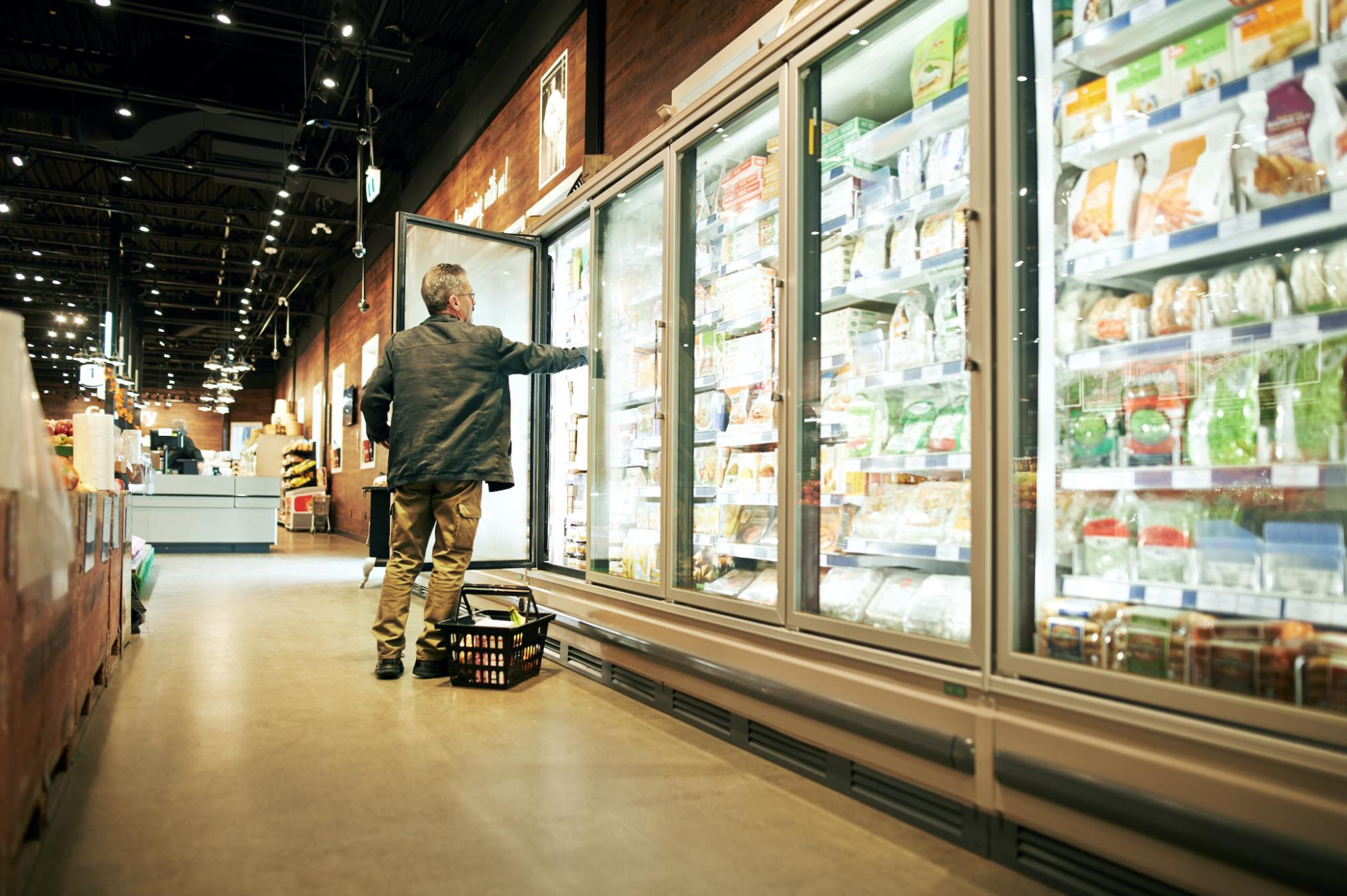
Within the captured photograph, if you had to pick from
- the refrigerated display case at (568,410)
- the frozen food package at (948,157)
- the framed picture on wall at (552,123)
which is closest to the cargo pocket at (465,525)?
the refrigerated display case at (568,410)

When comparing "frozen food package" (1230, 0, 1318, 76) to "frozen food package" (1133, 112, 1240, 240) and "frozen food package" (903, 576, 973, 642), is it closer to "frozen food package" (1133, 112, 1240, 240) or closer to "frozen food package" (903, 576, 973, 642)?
"frozen food package" (1133, 112, 1240, 240)

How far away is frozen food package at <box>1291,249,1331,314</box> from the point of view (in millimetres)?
1842

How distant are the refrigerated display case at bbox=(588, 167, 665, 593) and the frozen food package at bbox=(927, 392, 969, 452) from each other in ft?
5.18

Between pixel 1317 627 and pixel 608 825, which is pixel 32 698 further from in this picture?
pixel 1317 627

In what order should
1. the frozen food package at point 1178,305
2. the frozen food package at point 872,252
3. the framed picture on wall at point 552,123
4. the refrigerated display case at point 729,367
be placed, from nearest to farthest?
the frozen food package at point 1178,305
the frozen food package at point 872,252
the refrigerated display case at point 729,367
the framed picture on wall at point 552,123

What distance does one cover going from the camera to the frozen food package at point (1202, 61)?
6.56 feet

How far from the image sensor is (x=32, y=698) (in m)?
1.74

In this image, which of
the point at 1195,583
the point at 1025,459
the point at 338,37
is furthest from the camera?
the point at 338,37

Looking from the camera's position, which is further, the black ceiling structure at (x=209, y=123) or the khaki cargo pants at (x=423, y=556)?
the black ceiling structure at (x=209, y=123)

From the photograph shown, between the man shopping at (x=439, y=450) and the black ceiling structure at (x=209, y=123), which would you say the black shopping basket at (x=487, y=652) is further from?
the black ceiling structure at (x=209, y=123)

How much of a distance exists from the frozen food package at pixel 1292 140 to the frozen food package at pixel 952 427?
3.12 ft

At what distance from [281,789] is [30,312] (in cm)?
2542

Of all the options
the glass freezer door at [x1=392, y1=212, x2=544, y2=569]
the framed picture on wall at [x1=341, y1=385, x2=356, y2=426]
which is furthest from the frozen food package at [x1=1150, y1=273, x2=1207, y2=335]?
the framed picture on wall at [x1=341, y1=385, x2=356, y2=426]

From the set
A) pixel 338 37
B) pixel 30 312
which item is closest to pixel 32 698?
pixel 338 37
